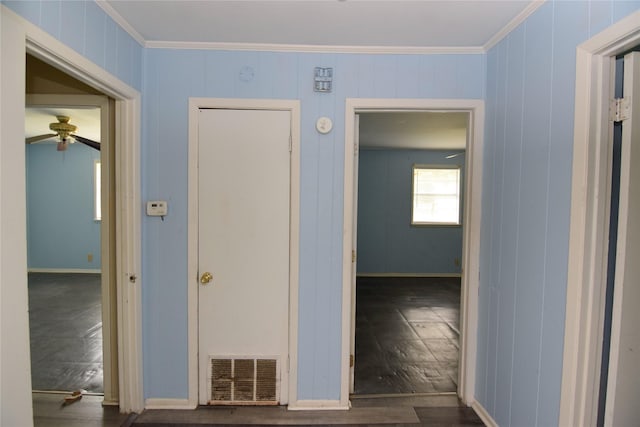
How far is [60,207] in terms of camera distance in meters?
5.74

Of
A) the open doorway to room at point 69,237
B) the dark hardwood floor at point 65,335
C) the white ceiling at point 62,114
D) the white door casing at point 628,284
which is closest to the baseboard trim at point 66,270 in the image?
the open doorway to room at point 69,237

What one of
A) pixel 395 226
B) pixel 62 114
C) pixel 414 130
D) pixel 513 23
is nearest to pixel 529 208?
pixel 513 23

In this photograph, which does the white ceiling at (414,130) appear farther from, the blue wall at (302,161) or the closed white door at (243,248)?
the closed white door at (243,248)

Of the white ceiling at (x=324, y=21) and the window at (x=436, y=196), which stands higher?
the white ceiling at (x=324, y=21)

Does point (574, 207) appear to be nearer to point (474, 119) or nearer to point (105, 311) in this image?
point (474, 119)

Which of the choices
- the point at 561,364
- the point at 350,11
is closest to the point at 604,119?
the point at 561,364

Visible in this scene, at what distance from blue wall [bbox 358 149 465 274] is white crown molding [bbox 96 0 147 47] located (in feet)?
14.5

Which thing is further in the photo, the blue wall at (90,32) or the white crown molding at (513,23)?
the white crown molding at (513,23)

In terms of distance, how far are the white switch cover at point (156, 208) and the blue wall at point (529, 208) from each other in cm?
205

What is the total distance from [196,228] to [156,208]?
0.92ft

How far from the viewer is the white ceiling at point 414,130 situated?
11.8 ft

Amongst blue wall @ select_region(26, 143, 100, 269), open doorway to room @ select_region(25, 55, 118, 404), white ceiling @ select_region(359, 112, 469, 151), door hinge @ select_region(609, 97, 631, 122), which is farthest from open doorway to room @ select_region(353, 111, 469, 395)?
blue wall @ select_region(26, 143, 100, 269)

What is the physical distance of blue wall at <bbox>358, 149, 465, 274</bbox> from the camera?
5930mm

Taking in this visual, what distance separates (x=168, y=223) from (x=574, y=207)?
216cm
